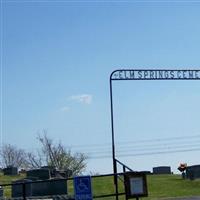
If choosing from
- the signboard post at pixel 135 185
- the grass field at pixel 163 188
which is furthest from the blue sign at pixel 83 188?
the grass field at pixel 163 188

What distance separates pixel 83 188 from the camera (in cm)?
1584

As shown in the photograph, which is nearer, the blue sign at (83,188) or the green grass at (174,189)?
the blue sign at (83,188)

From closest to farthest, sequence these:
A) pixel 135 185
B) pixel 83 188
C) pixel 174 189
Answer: pixel 83 188 < pixel 135 185 < pixel 174 189

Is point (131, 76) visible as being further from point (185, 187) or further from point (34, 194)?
point (34, 194)

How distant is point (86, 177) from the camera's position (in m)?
15.8

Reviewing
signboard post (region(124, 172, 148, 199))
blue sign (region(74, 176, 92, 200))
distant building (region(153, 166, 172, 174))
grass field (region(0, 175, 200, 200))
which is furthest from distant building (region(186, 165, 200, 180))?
blue sign (region(74, 176, 92, 200))

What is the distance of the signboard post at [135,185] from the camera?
53.8 feet

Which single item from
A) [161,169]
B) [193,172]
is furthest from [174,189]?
[161,169]

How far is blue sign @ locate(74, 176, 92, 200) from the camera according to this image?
15.7 meters

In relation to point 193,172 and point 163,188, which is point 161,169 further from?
point 163,188

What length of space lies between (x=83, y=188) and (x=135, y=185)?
1.58 meters

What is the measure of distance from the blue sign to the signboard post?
1.19 meters

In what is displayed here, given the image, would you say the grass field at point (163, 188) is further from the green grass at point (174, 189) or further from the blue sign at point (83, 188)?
the blue sign at point (83, 188)

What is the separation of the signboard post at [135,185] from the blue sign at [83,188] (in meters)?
1.19
